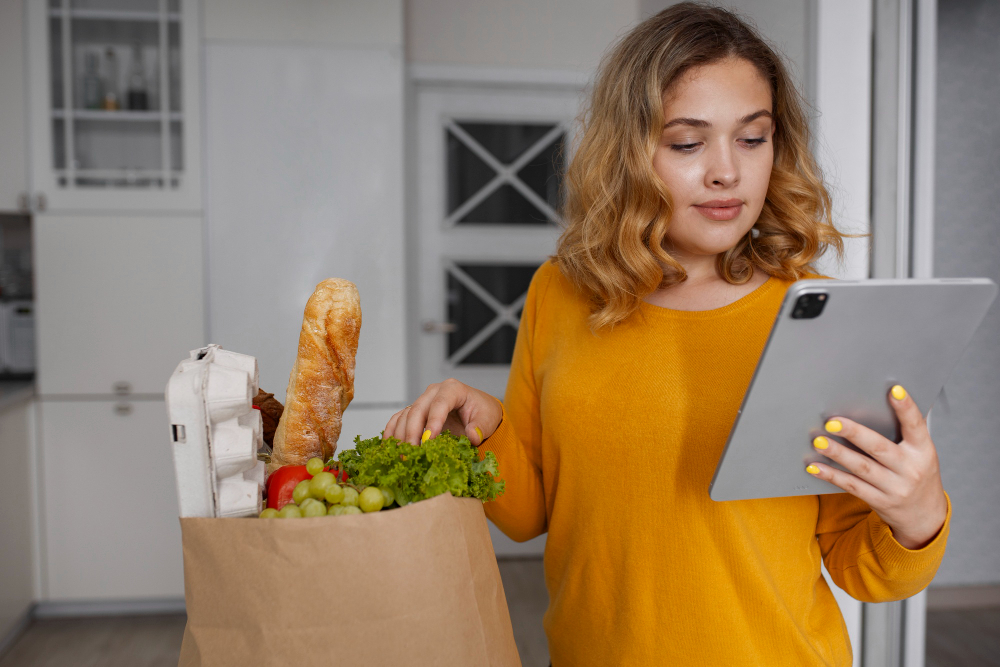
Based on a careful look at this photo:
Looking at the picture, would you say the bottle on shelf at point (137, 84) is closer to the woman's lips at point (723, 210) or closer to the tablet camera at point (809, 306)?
the woman's lips at point (723, 210)

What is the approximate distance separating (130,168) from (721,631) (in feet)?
9.19

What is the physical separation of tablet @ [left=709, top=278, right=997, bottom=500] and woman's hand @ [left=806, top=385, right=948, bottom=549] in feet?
0.04

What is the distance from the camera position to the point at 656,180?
82 cm

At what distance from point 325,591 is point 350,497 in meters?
0.09

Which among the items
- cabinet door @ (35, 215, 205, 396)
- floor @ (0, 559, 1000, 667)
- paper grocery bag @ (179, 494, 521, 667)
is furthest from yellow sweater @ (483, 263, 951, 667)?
cabinet door @ (35, 215, 205, 396)

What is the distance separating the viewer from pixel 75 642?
8.18 ft

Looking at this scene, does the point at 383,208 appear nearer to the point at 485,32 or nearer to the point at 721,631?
the point at 485,32

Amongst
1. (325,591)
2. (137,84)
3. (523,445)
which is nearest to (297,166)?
(137,84)

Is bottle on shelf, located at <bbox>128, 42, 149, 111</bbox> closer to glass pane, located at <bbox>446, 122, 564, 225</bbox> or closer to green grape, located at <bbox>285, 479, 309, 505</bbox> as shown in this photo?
glass pane, located at <bbox>446, 122, 564, 225</bbox>

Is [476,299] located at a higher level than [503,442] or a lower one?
higher

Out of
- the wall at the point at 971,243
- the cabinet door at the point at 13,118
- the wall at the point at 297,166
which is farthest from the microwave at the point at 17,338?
the wall at the point at 971,243

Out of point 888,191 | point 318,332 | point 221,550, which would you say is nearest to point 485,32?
point 888,191

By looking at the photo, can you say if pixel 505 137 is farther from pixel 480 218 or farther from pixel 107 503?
pixel 107 503

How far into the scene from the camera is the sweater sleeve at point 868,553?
0.71 meters
